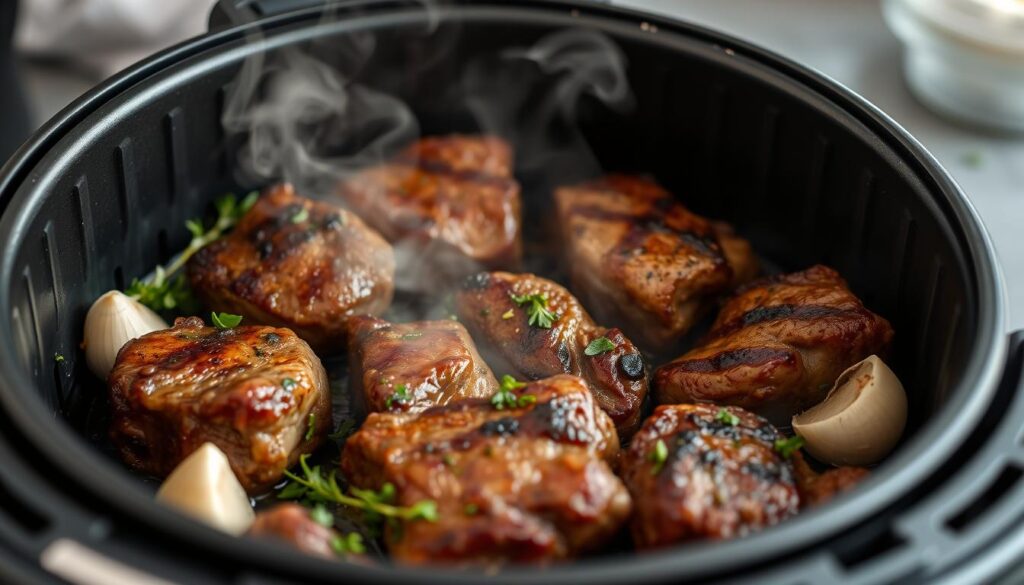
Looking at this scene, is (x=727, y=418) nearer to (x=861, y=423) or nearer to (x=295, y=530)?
(x=861, y=423)

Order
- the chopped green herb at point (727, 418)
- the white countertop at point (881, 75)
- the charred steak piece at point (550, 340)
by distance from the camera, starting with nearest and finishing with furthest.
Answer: the chopped green herb at point (727, 418) → the charred steak piece at point (550, 340) → the white countertop at point (881, 75)

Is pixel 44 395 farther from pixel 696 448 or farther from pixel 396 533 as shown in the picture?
pixel 696 448

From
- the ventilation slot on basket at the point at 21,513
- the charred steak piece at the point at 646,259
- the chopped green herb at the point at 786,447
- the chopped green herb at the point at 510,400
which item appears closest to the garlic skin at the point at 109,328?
the ventilation slot on basket at the point at 21,513

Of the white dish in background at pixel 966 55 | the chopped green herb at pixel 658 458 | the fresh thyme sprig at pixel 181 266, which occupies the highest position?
the white dish in background at pixel 966 55

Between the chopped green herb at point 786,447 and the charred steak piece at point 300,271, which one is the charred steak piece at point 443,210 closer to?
the charred steak piece at point 300,271

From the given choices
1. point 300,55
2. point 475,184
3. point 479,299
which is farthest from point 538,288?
point 300,55

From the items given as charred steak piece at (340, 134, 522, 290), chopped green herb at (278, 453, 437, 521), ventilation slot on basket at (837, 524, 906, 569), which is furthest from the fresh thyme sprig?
ventilation slot on basket at (837, 524, 906, 569)
